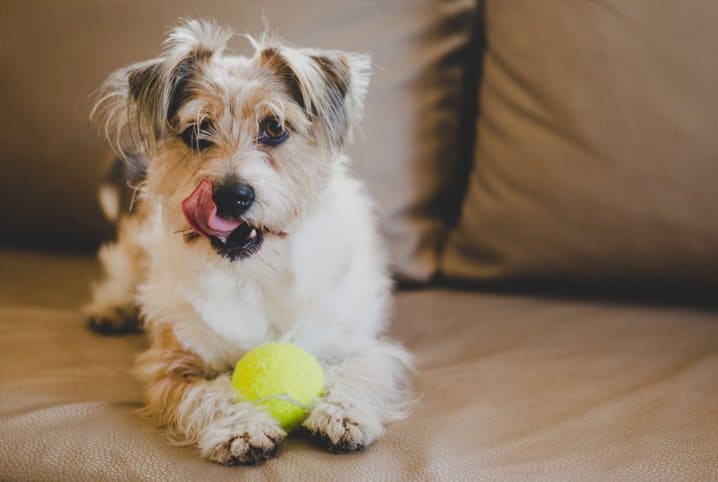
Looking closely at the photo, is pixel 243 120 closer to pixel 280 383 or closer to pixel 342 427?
pixel 280 383

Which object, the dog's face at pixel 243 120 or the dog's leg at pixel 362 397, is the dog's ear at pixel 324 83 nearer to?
the dog's face at pixel 243 120

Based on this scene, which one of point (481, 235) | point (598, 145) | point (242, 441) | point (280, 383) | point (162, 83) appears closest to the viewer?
point (242, 441)

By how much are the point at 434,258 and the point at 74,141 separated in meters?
1.04

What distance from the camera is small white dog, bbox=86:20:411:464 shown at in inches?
52.3

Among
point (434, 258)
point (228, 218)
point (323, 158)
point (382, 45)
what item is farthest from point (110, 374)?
point (382, 45)

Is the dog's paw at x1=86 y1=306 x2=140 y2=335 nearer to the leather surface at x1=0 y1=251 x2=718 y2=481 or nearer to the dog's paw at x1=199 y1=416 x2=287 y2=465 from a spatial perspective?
the leather surface at x1=0 y1=251 x2=718 y2=481

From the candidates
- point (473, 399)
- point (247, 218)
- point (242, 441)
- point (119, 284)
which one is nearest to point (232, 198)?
point (247, 218)

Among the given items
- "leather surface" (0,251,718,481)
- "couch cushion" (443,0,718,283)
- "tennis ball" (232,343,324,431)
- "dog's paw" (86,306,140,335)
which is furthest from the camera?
"dog's paw" (86,306,140,335)

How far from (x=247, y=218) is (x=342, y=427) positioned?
432mm

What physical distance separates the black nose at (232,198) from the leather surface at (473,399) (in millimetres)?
412

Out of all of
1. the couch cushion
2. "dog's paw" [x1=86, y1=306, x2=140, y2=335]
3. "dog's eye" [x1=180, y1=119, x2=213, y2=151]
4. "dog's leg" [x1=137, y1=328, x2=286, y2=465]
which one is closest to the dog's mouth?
"dog's eye" [x1=180, y1=119, x2=213, y2=151]

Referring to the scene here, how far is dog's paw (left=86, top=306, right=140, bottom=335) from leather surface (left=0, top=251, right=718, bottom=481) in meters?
0.05

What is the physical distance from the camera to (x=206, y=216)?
128 cm

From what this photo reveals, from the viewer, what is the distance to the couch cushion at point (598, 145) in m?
1.53
